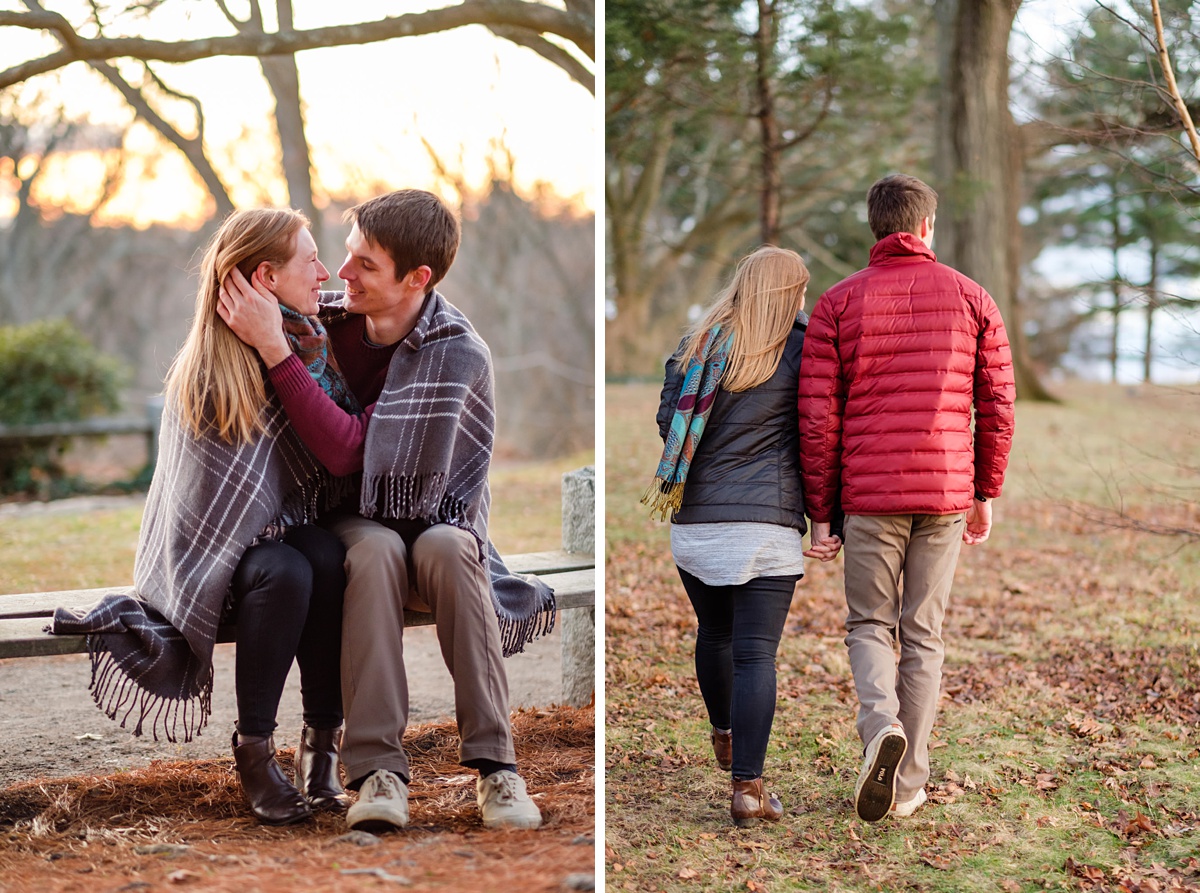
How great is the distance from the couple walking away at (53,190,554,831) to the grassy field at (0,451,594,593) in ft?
9.82

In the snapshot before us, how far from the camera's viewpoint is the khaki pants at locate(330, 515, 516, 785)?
8.66ft

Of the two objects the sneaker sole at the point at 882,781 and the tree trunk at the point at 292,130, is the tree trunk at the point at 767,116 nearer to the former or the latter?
the tree trunk at the point at 292,130

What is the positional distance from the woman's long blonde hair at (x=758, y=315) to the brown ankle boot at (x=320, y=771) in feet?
4.59

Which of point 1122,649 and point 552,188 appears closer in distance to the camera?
point 1122,649

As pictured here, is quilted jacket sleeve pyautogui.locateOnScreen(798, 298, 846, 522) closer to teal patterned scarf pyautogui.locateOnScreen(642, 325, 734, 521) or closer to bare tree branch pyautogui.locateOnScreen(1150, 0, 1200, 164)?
teal patterned scarf pyautogui.locateOnScreen(642, 325, 734, 521)

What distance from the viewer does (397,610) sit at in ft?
9.05

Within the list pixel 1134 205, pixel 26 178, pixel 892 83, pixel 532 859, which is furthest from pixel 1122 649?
pixel 26 178

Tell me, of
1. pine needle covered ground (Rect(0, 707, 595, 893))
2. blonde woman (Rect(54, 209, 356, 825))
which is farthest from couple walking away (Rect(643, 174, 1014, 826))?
blonde woman (Rect(54, 209, 356, 825))

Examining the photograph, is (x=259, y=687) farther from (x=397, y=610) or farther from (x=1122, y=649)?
(x=1122, y=649)

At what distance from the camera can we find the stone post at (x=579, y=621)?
399 cm

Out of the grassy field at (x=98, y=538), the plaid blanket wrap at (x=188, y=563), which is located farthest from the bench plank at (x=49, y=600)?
the grassy field at (x=98, y=538)

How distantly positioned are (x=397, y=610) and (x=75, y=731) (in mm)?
1730

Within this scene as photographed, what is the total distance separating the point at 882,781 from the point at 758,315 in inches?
49.6

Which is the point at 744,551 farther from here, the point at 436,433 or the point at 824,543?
the point at 436,433
